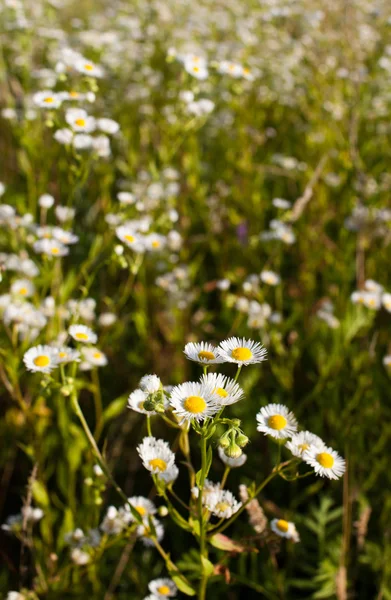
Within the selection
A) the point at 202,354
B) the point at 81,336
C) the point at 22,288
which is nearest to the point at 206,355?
the point at 202,354

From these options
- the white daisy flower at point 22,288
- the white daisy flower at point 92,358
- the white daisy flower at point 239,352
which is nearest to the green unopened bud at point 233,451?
the white daisy flower at point 239,352

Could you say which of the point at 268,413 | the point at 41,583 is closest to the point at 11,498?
the point at 41,583

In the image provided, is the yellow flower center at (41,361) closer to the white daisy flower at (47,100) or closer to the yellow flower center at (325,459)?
the yellow flower center at (325,459)

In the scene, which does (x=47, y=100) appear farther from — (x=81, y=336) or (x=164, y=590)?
(x=164, y=590)

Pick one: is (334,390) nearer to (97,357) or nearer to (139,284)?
(97,357)

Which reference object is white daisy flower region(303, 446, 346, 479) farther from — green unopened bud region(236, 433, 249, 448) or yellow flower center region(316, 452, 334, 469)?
green unopened bud region(236, 433, 249, 448)

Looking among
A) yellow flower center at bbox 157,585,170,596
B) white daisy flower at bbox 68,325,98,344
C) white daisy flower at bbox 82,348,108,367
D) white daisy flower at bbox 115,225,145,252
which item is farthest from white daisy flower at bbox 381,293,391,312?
yellow flower center at bbox 157,585,170,596
